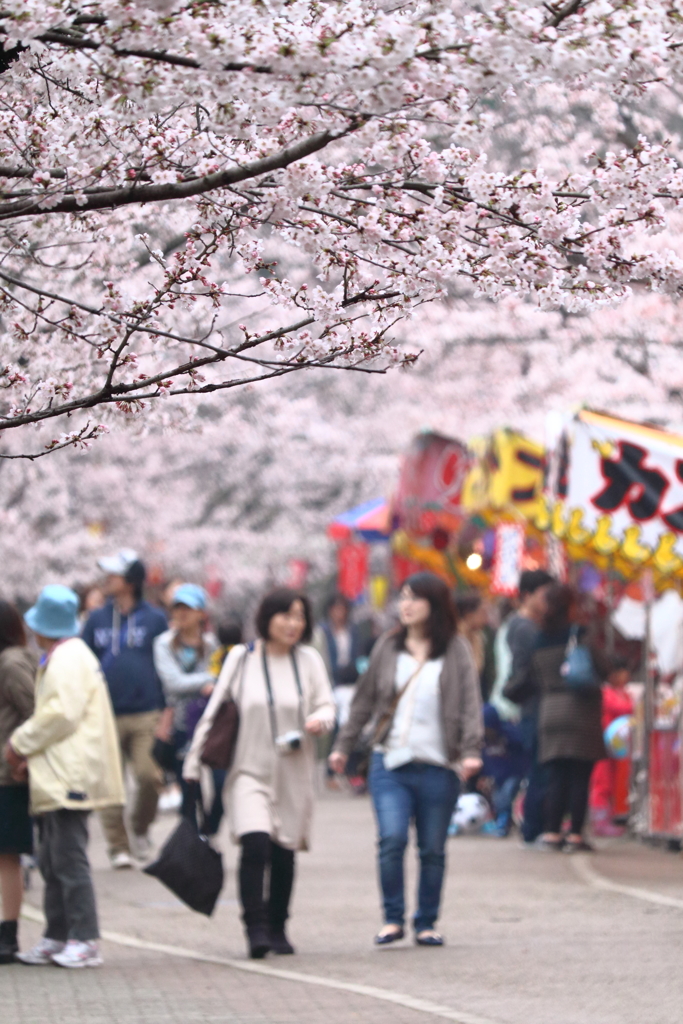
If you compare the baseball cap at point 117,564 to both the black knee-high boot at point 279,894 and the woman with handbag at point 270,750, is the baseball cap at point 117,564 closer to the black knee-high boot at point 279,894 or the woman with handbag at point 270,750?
the woman with handbag at point 270,750

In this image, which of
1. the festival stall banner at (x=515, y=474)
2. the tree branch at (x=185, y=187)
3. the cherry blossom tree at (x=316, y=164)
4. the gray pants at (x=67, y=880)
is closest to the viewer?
the cherry blossom tree at (x=316, y=164)

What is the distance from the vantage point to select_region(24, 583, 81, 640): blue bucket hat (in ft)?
27.8

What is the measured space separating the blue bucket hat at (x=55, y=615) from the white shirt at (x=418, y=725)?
67.3 inches

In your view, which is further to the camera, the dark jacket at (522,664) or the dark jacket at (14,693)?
→ the dark jacket at (522,664)

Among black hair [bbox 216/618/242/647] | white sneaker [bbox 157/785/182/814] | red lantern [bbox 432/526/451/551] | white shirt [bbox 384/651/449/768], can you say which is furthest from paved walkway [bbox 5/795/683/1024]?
red lantern [bbox 432/526/451/551]

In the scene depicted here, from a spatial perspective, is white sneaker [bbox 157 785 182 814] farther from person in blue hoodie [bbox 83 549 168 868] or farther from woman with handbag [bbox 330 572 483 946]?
woman with handbag [bbox 330 572 483 946]

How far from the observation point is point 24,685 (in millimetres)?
8500

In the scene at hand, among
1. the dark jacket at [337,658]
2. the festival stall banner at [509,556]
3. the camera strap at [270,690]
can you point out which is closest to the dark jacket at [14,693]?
the camera strap at [270,690]

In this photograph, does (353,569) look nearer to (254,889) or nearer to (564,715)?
(564,715)

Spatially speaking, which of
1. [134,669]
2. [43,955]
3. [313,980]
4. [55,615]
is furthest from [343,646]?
[313,980]

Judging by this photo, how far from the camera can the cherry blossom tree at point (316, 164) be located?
437 centimetres

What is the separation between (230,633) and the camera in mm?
12359

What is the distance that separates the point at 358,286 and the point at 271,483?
28.1m

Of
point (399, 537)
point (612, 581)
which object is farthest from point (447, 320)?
point (612, 581)
